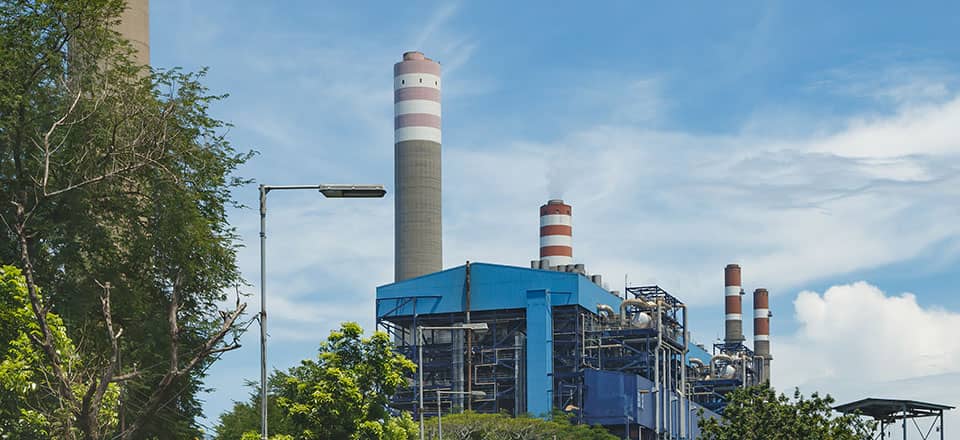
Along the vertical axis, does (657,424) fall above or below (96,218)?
below

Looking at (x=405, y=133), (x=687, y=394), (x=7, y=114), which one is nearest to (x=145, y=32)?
(x=7, y=114)

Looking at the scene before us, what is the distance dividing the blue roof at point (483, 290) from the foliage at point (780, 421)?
45.2 metres

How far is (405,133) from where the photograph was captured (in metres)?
105

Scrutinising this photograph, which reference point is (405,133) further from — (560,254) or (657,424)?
(657,424)

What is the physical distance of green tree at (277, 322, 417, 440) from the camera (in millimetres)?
40500

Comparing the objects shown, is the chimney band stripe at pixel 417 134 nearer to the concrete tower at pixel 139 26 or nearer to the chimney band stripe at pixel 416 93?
the chimney band stripe at pixel 416 93

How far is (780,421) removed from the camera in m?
43.1

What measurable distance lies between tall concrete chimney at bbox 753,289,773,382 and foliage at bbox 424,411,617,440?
203 ft

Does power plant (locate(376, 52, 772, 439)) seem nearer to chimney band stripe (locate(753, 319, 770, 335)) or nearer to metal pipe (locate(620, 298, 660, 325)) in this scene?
metal pipe (locate(620, 298, 660, 325))

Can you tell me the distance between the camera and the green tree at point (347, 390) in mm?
40500

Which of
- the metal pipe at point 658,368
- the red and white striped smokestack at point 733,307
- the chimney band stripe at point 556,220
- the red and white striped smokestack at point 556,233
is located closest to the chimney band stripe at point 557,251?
the red and white striped smokestack at point 556,233

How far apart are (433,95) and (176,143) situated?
222 ft

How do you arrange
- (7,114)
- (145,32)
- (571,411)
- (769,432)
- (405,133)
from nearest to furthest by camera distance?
1. (7,114)
2. (769,432)
3. (145,32)
4. (571,411)
5. (405,133)

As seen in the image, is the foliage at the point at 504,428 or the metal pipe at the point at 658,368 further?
the metal pipe at the point at 658,368
